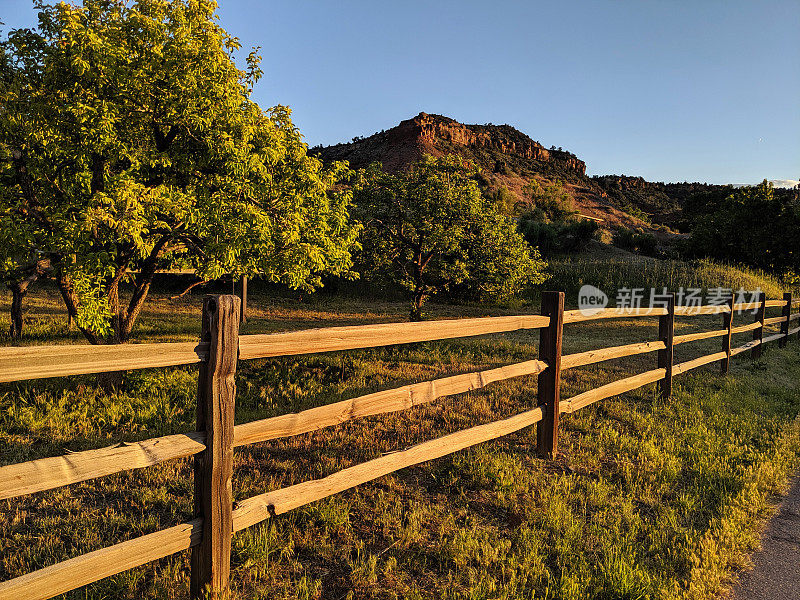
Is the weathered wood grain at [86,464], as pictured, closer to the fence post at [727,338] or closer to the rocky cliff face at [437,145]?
the fence post at [727,338]

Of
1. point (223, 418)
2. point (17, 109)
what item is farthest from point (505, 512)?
point (17, 109)

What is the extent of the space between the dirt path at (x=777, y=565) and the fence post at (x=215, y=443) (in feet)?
11.0

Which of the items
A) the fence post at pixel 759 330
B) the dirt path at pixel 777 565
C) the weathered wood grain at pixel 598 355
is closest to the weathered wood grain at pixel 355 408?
the weathered wood grain at pixel 598 355

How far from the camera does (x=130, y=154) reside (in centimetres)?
650

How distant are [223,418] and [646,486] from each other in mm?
4159

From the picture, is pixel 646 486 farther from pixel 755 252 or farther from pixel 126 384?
pixel 755 252

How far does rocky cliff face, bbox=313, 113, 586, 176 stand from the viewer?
9119 cm

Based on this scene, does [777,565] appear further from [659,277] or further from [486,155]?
[486,155]

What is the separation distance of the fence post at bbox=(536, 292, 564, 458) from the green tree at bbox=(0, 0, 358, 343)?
391cm

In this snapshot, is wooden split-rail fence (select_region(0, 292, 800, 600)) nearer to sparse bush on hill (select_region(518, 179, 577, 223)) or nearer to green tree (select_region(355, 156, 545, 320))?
green tree (select_region(355, 156, 545, 320))

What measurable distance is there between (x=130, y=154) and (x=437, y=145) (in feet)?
312

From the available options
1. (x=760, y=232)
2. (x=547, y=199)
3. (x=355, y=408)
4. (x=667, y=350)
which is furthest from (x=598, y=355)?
(x=547, y=199)

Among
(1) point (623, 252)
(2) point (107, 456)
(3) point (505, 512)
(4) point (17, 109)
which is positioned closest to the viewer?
(2) point (107, 456)

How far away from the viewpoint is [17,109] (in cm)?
652
